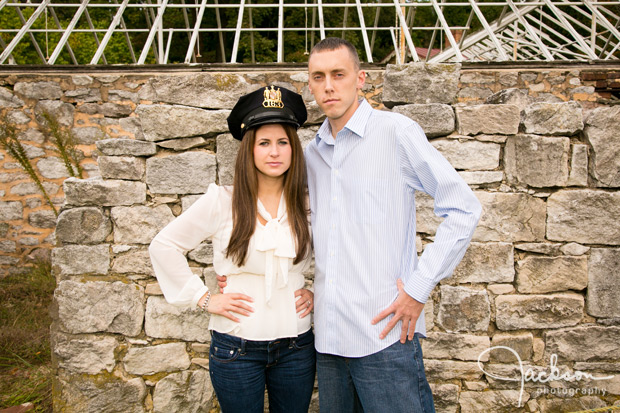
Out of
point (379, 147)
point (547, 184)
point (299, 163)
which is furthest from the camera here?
point (547, 184)

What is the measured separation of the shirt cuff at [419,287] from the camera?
151cm

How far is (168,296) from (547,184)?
1980mm

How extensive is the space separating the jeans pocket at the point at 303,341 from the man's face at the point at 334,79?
0.88 metres

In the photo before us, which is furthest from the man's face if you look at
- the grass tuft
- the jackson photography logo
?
the grass tuft

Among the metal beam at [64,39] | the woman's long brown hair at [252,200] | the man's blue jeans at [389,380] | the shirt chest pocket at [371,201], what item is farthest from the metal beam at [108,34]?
the man's blue jeans at [389,380]

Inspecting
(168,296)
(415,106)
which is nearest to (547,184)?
(415,106)

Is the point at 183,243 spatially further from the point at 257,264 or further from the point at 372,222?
the point at 372,222

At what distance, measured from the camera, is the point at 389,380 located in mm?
1550

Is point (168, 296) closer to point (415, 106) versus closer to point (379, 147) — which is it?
point (379, 147)

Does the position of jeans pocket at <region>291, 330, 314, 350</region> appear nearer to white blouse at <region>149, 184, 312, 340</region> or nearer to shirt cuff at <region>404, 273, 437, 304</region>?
white blouse at <region>149, 184, 312, 340</region>

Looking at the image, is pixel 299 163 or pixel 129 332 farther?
pixel 129 332

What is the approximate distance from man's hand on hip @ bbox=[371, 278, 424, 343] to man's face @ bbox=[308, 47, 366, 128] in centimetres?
73

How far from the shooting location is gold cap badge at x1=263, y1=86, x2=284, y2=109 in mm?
1715

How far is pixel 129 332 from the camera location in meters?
2.42
